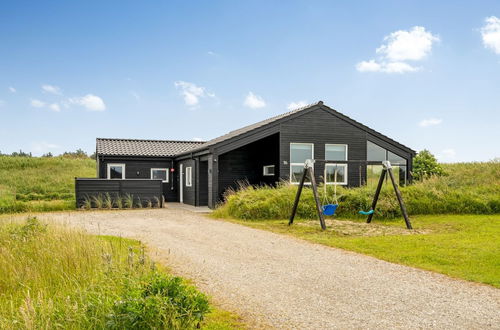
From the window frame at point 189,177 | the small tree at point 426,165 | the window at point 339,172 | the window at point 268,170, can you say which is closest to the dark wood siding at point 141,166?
the window frame at point 189,177

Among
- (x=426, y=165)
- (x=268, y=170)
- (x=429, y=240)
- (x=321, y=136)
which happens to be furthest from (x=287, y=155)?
(x=426, y=165)

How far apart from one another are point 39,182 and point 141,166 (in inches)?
407

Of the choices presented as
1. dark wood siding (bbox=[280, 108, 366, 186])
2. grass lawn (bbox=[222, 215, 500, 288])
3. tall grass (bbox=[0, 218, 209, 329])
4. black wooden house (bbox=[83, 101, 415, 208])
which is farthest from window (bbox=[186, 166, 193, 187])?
tall grass (bbox=[0, 218, 209, 329])

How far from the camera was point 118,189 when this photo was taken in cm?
1762

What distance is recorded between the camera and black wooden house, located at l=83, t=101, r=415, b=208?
17.0 meters

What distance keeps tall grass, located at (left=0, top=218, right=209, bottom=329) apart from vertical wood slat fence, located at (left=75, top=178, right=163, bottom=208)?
10.8 m

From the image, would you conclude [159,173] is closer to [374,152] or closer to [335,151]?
[335,151]

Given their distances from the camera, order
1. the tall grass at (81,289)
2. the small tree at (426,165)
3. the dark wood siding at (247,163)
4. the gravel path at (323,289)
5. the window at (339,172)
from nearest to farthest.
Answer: the tall grass at (81,289) < the gravel path at (323,289) < the window at (339,172) < the dark wood siding at (247,163) < the small tree at (426,165)

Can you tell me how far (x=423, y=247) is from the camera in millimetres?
7523

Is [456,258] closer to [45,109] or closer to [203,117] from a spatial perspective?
[203,117]

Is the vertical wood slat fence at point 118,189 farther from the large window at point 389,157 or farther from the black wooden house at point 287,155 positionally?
→ the large window at point 389,157

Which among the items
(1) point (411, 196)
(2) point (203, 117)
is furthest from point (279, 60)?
(1) point (411, 196)

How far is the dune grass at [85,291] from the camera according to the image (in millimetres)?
3051

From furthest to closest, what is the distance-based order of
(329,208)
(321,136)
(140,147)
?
(140,147)
(321,136)
(329,208)
